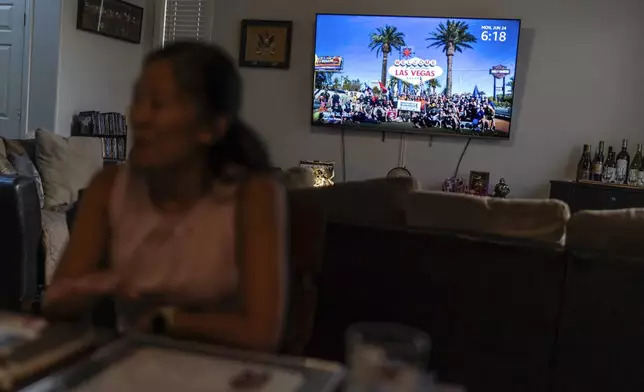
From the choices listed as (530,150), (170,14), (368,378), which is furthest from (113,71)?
(368,378)

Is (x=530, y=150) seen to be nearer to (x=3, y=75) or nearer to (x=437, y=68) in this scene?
(x=437, y=68)

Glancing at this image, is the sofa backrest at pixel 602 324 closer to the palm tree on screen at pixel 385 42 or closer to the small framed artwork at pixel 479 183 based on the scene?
the small framed artwork at pixel 479 183

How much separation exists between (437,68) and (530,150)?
98 centimetres

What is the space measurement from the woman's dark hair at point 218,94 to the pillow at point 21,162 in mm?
2706

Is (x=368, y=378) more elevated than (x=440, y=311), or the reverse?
(x=368, y=378)

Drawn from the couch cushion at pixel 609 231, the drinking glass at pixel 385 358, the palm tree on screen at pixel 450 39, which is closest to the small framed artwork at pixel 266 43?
the palm tree on screen at pixel 450 39

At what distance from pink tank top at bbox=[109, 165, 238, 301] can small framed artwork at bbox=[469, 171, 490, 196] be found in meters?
4.11

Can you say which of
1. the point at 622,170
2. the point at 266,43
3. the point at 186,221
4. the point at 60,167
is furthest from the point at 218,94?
the point at 266,43

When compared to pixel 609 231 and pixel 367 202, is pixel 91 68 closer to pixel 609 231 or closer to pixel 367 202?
pixel 367 202

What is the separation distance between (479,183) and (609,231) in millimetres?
3228

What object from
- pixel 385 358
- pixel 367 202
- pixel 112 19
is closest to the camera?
pixel 385 358

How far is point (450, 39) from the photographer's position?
5.07 meters

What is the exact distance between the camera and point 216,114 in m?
1.25

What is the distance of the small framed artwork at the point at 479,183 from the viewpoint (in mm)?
5117
